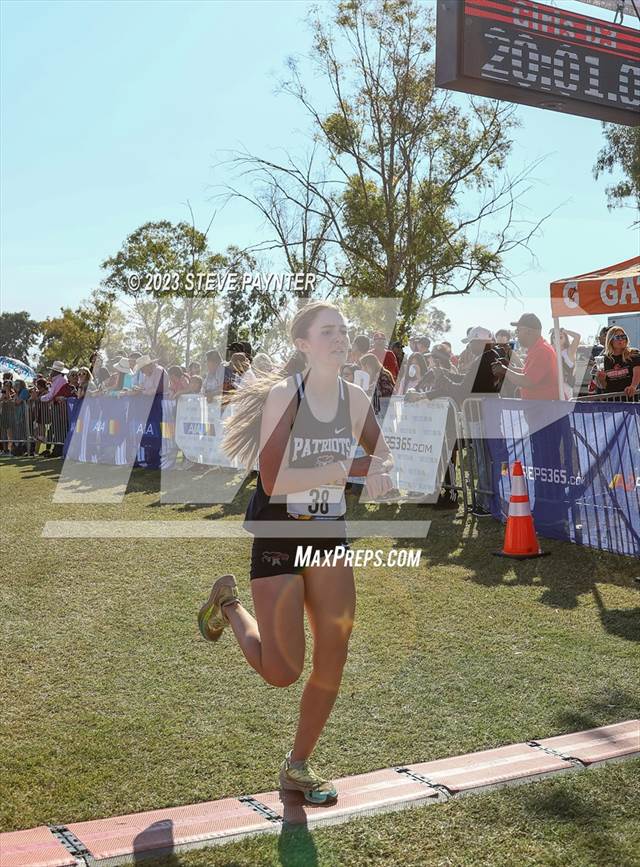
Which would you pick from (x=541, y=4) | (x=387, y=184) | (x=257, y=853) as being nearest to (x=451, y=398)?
(x=541, y=4)


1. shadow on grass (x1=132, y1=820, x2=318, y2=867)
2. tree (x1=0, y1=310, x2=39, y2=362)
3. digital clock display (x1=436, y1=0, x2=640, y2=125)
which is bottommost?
shadow on grass (x1=132, y1=820, x2=318, y2=867)

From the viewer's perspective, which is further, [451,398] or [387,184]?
[387,184]

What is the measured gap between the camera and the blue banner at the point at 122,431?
16531 mm

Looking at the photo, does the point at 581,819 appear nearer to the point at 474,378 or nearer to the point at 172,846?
the point at 172,846

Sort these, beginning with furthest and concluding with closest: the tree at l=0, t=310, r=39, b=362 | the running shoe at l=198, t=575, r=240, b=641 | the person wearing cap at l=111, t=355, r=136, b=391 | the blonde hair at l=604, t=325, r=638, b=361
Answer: the tree at l=0, t=310, r=39, b=362, the person wearing cap at l=111, t=355, r=136, b=391, the blonde hair at l=604, t=325, r=638, b=361, the running shoe at l=198, t=575, r=240, b=641

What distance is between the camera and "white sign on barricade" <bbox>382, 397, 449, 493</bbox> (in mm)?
11445

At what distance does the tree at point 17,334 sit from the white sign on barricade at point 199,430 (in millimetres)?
108130

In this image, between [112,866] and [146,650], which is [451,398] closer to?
[146,650]

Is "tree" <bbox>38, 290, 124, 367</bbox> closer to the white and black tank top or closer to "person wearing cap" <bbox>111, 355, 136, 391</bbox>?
"person wearing cap" <bbox>111, 355, 136, 391</bbox>

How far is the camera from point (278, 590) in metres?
3.88

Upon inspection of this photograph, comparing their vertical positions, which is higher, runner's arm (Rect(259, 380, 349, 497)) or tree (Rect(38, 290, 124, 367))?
tree (Rect(38, 290, 124, 367))

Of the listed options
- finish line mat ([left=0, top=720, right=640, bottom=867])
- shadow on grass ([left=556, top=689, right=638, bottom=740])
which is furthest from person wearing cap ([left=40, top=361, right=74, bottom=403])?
finish line mat ([left=0, top=720, right=640, bottom=867])

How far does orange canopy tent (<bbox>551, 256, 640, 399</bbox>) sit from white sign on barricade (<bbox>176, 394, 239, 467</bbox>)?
573 centimetres

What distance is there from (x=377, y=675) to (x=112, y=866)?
261cm
